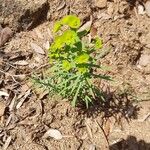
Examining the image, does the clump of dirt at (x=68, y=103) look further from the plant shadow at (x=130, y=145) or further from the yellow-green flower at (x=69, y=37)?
the yellow-green flower at (x=69, y=37)

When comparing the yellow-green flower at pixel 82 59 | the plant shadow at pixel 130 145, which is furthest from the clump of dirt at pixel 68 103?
the yellow-green flower at pixel 82 59

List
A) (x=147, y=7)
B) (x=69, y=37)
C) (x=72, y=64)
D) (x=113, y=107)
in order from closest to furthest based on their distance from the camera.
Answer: (x=69, y=37), (x=72, y=64), (x=113, y=107), (x=147, y=7)

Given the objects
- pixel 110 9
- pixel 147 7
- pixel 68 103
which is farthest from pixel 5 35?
pixel 147 7

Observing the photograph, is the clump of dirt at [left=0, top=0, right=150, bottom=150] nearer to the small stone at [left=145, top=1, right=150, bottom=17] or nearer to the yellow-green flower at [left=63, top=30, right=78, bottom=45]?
the small stone at [left=145, top=1, right=150, bottom=17]

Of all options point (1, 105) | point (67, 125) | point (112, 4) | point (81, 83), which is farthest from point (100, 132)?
point (112, 4)

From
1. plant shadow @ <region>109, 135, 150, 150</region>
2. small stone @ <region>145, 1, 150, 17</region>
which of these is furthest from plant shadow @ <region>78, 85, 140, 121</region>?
small stone @ <region>145, 1, 150, 17</region>

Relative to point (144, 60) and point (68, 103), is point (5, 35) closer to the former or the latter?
point (68, 103)
